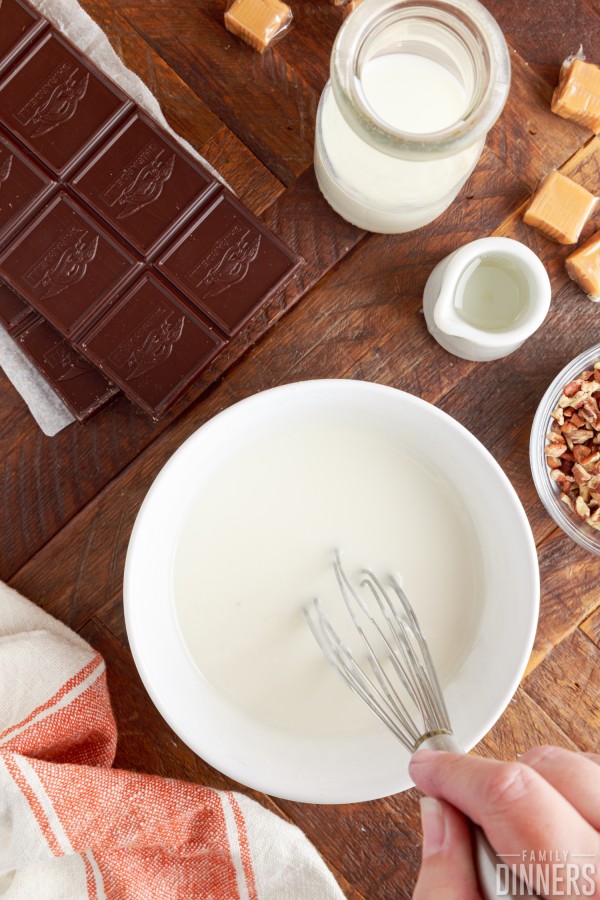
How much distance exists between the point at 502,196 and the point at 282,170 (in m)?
0.22

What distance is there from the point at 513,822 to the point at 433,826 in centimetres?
5

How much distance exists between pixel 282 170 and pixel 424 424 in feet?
1.02

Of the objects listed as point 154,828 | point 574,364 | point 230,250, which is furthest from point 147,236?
point 154,828

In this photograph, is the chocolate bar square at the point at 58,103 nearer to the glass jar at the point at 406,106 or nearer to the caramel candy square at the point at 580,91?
the glass jar at the point at 406,106

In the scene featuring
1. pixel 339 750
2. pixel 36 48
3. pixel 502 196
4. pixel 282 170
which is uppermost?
pixel 36 48

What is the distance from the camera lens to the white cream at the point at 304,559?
66 centimetres

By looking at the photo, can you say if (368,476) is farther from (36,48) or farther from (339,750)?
(36,48)

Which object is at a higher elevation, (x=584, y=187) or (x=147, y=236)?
(x=147, y=236)

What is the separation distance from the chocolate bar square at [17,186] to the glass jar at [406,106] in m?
0.26

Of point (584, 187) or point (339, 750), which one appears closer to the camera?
point (339, 750)

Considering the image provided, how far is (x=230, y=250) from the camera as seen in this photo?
2.32ft

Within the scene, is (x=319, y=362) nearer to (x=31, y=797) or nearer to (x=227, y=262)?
(x=227, y=262)

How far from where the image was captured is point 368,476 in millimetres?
666

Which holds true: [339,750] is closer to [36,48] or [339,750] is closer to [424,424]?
[424,424]
